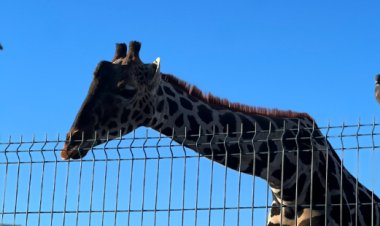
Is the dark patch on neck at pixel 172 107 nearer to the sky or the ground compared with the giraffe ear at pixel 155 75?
nearer to the ground

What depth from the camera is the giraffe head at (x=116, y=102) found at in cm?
1036

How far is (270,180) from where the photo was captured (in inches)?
422

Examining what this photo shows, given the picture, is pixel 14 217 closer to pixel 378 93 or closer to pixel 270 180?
pixel 270 180

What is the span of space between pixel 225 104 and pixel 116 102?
1.73 m

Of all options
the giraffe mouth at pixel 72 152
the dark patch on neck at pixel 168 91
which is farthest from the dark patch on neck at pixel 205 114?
the giraffe mouth at pixel 72 152

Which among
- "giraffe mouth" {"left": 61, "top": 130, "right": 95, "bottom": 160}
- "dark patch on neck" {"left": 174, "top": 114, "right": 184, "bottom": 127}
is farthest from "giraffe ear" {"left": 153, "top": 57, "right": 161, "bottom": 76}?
"giraffe mouth" {"left": 61, "top": 130, "right": 95, "bottom": 160}

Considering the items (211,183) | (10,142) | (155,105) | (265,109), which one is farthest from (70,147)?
(265,109)

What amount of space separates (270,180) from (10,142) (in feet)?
10.8

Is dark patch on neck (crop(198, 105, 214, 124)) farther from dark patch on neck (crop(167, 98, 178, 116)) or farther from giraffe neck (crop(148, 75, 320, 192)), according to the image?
dark patch on neck (crop(167, 98, 178, 116))

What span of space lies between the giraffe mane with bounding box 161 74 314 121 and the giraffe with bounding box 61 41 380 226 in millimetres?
16

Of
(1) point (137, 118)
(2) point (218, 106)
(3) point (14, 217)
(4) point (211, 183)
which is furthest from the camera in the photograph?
(2) point (218, 106)

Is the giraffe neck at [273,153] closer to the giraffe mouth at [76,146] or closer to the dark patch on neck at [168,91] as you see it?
the dark patch on neck at [168,91]

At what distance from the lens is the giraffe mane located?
37.6 ft

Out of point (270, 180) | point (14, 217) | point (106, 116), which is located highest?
point (106, 116)
